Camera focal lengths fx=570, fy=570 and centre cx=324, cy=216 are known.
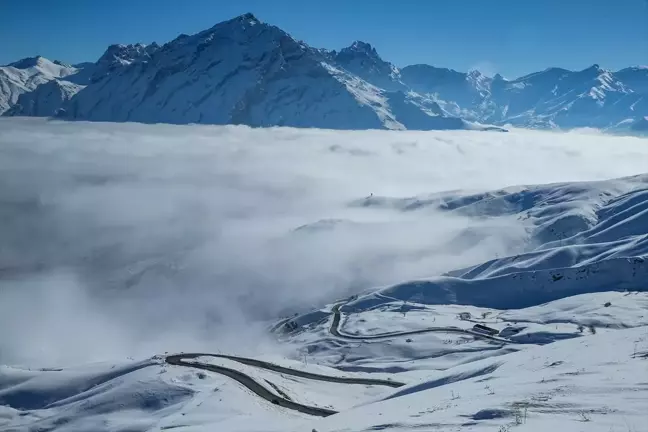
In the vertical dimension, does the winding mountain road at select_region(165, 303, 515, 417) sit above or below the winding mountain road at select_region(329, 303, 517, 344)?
below

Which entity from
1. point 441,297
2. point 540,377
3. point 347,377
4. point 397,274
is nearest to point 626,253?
point 441,297

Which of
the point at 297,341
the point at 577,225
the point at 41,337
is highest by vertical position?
the point at 577,225

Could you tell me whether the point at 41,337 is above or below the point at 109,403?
above

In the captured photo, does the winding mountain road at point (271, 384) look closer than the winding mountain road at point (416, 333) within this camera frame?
Yes

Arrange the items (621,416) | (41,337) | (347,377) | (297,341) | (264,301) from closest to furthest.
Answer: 1. (621,416)
2. (347,377)
3. (297,341)
4. (41,337)
5. (264,301)

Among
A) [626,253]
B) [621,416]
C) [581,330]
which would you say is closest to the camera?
[621,416]

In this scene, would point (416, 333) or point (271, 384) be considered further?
point (416, 333)

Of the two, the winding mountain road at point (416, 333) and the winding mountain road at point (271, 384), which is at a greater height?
the winding mountain road at point (416, 333)

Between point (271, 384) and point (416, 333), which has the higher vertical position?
point (416, 333)

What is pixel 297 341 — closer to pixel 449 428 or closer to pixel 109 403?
pixel 109 403

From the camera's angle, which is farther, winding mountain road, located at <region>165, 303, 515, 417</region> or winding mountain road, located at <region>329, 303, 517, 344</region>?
winding mountain road, located at <region>329, 303, 517, 344</region>

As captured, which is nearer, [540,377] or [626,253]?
[540,377]
